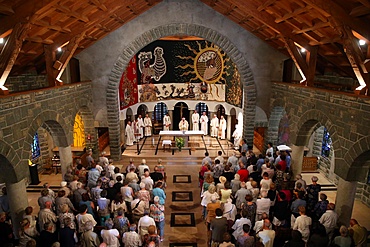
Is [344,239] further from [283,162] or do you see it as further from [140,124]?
[140,124]

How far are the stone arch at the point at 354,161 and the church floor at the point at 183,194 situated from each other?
8.78 ft

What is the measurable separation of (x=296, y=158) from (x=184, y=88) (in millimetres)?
10047

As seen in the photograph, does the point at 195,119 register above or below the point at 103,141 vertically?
above

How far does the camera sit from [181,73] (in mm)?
19625

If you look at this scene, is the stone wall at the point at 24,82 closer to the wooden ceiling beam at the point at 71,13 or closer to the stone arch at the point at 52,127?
the stone arch at the point at 52,127

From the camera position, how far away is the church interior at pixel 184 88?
780cm

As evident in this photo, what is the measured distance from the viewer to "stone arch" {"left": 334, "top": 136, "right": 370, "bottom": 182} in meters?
7.51

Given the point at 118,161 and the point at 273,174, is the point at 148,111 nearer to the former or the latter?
the point at 118,161

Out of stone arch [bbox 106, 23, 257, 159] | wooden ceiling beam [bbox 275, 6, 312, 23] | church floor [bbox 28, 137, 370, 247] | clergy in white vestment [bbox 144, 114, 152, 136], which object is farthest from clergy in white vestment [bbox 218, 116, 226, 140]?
wooden ceiling beam [bbox 275, 6, 312, 23]

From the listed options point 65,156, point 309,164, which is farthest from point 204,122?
point 65,156

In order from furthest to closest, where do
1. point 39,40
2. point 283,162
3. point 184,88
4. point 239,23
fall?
point 184,88 < point 239,23 < point 283,162 < point 39,40

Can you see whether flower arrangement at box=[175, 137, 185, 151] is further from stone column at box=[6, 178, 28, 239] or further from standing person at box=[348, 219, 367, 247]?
standing person at box=[348, 219, 367, 247]

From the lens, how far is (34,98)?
29.6ft

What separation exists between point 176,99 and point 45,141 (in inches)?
344
